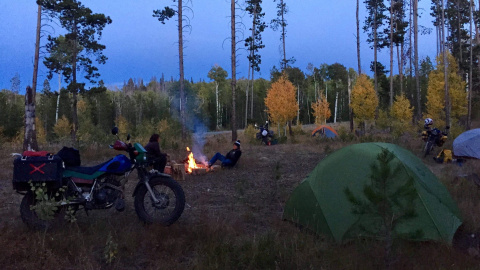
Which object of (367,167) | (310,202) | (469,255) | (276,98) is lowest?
(469,255)

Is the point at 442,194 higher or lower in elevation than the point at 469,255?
higher

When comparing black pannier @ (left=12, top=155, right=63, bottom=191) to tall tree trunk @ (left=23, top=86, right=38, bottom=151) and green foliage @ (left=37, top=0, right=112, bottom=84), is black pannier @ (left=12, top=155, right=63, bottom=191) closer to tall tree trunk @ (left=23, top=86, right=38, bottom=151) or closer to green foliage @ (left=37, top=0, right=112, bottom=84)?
tall tree trunk @ (left=23, top=86, right=38, bottom=151)

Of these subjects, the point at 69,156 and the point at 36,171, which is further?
the point at 69,156

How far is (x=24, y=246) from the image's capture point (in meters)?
4.55

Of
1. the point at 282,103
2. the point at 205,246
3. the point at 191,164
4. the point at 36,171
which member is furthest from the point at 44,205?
the point at 282,103

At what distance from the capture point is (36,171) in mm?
5109

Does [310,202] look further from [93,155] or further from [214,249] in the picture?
[93,155]

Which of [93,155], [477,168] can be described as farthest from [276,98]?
[477,168]

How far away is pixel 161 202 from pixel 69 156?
1431mm

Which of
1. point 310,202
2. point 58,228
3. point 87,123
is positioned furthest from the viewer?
point 87,123

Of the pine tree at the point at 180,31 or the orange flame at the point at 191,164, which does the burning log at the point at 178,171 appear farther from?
the pine tree at the point at 180,31

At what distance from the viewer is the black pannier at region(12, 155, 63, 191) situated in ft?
16.7

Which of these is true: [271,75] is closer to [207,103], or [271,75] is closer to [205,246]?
[207,103]

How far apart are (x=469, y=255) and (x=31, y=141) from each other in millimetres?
14683
